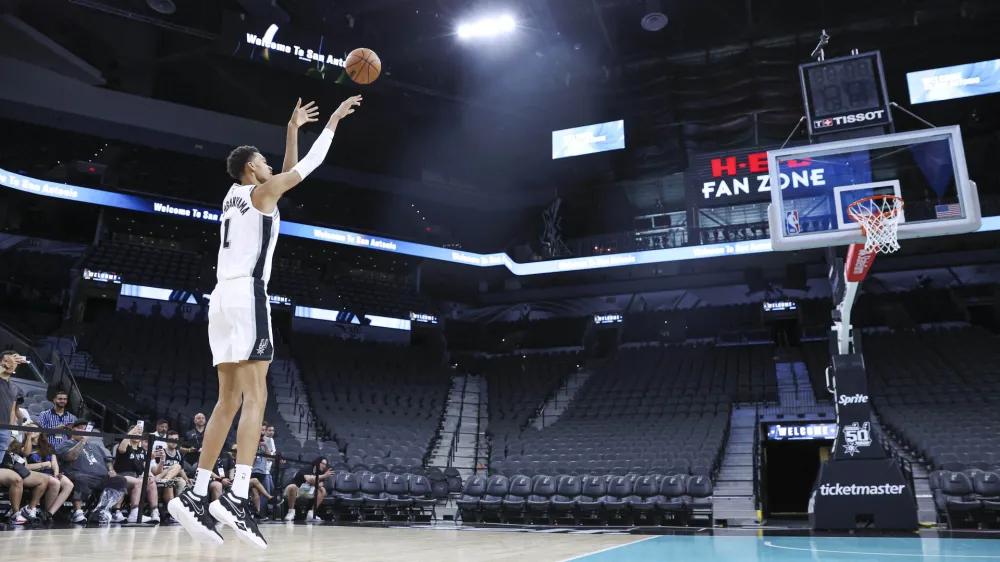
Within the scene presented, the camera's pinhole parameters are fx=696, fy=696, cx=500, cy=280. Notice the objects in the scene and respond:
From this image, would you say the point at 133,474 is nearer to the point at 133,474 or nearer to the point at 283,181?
the point at 133,474

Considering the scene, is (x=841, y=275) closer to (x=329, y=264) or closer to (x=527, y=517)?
(x=527, y=517)

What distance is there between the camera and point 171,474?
22.5 feet

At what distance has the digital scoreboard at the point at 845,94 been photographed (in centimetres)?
743

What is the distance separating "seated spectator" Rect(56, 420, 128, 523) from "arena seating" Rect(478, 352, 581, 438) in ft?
30.6

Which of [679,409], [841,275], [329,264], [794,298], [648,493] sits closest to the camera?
[841,275]

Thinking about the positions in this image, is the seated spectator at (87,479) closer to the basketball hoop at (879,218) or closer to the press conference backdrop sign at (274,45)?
the basketball hoop at (879,218)

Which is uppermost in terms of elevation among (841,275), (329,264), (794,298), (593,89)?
(593,89)

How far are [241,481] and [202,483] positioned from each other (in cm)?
15

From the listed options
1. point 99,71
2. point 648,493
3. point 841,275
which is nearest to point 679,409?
point 648,493

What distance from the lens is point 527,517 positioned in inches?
390

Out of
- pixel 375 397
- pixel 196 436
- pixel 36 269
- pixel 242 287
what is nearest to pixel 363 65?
pixel 242 287

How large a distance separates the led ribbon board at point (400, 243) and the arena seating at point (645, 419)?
2617mm

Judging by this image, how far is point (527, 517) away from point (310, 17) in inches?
383

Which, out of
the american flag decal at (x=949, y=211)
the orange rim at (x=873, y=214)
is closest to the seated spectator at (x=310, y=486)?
the orange rim at (x=873, y=214)
